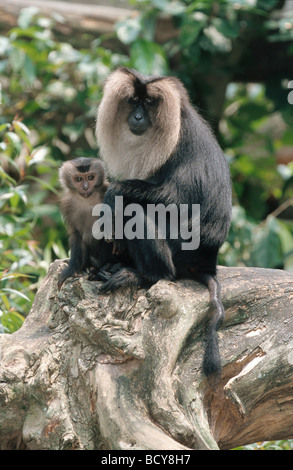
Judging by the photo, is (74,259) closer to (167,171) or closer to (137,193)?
(137,193)

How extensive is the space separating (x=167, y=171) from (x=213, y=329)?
1.18 meters

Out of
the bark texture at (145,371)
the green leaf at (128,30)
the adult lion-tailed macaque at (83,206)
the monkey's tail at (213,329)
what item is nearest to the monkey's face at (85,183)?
the adult lion-tailed macaque at (83,206)

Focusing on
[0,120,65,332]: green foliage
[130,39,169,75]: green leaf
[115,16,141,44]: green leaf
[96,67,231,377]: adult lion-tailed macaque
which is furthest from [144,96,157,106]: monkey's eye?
[115,16,141,44]: green leaf

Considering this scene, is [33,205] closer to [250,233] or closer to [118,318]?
[250,233]

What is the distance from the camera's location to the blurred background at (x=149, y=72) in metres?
7.50

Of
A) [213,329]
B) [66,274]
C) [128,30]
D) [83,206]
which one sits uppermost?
[128,30]

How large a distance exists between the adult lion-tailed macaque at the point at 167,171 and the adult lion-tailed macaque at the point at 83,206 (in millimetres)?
282

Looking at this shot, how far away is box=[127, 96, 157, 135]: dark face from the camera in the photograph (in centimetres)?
434

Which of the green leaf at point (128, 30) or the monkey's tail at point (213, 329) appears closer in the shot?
the monkey's tail at point (213, 329)

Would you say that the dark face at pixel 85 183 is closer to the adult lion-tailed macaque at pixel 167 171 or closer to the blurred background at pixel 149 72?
the adult lion-tailed macaque at pixel 167 171

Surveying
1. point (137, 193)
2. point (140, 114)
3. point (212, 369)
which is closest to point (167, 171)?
point (137, 193)

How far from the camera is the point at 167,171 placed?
4.24 metres

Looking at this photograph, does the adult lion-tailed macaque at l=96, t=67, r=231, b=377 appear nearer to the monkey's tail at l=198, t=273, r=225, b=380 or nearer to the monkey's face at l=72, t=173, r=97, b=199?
the monkey's tail at l=198, t=273, r=225, b=380

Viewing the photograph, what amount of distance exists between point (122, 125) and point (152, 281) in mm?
1276
